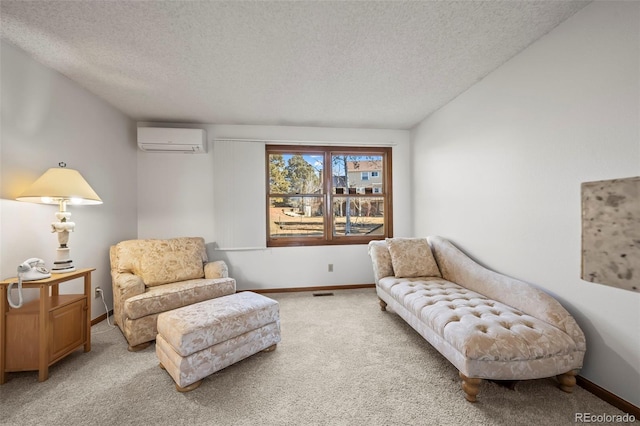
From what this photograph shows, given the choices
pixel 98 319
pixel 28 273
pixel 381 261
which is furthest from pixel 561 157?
pixel 98 319

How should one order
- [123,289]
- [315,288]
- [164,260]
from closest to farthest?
[123,289] < [164,260] < [315,288]

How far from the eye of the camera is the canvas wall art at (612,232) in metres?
1.40

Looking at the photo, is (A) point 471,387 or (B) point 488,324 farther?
(B) point 488,324

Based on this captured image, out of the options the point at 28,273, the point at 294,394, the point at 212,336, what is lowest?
the point at 294,394

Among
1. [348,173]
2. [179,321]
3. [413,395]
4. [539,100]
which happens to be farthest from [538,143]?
[179,321]

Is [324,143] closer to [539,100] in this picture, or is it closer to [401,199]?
[401,199]

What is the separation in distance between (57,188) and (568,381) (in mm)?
3834

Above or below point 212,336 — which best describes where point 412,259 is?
above

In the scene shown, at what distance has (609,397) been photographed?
159 centimetres

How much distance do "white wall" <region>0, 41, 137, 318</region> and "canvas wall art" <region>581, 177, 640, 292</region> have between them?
4.05m

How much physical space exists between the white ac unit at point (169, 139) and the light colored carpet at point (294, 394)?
241 centimetres

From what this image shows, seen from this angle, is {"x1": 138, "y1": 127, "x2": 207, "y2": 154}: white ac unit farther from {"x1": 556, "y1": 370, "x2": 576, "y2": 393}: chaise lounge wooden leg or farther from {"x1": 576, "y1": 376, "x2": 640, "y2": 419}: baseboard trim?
{"x1": 576, "y1": 376, "x2": 640, "y2": 419}: baseboard trim

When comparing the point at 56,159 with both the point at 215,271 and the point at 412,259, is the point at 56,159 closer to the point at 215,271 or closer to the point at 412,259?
the point at 215,271

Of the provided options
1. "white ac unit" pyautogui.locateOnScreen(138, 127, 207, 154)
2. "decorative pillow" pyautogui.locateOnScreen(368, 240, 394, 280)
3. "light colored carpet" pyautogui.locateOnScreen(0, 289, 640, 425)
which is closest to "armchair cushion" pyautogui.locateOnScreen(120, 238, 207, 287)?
"light colored carpet" pyautogui.locateOnScreen(0, 289, 640, 425)
